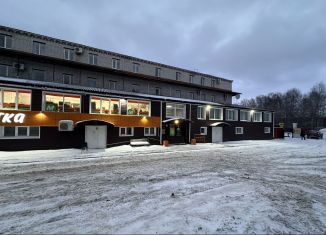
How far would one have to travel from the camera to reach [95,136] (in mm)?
24875

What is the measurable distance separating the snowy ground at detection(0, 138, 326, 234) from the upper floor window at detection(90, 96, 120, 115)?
11537mm

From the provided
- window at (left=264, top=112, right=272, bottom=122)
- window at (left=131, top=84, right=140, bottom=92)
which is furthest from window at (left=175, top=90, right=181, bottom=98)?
window at (left=264, top=112, right=272, bottom=122)

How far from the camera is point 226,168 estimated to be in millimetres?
14766

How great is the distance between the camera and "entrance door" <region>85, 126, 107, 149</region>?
24.5 meters

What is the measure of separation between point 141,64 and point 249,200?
114ft

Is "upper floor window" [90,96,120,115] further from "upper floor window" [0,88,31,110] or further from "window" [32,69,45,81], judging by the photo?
"window" [32,69,45,81]

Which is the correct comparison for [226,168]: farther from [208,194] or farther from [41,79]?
[41,79]

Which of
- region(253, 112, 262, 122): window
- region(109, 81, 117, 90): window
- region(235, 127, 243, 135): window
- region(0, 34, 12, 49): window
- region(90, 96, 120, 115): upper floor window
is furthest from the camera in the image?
region(253, 112, 262, 122): window

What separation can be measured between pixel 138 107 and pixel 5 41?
745 inches

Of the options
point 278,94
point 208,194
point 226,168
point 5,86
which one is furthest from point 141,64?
point 278,94

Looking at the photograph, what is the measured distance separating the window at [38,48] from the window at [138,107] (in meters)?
15.0

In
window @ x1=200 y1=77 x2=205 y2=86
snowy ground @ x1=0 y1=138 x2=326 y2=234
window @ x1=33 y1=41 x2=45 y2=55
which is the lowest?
snowy ground @ x1=0 y1=138 x2=326 y2=234

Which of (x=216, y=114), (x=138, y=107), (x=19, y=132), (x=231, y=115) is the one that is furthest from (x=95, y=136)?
(x=231, y=115)

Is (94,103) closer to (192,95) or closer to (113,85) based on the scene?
(113,85)
